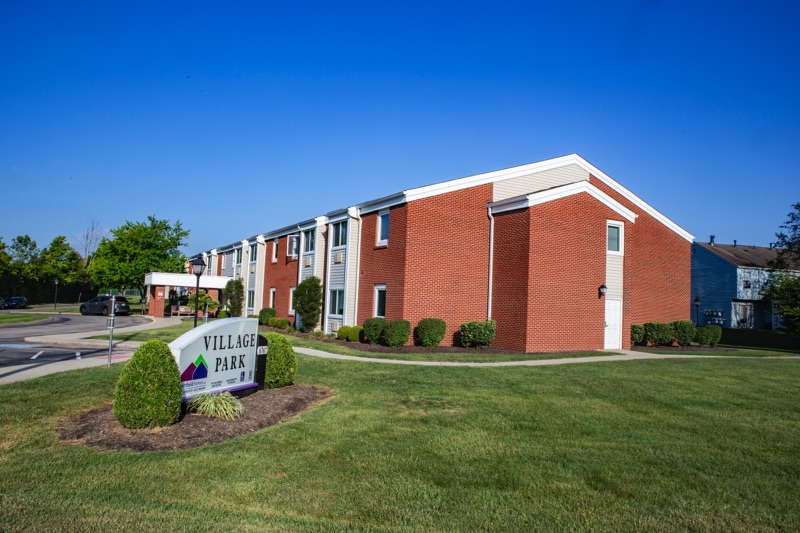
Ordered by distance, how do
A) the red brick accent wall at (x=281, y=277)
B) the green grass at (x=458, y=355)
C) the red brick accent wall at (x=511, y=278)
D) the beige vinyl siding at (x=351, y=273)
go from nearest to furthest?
the green grass at (x=458, y=355), the red brick accent wall at (x=511, y=278), the beige vinyl siding at (x=351, y=273), the red brick accent wall at (x=281, y=277)

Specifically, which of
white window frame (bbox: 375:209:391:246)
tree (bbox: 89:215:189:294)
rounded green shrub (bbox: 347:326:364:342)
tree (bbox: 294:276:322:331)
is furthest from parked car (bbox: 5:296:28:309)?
white window frame (bbox: 375:209:391:246)

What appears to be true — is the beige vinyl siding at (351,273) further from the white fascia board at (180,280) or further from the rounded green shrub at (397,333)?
the white fascia board at (180,280)

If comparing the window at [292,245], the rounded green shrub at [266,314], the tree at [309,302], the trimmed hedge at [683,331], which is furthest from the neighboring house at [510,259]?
the rounded green shrub at [266,314]

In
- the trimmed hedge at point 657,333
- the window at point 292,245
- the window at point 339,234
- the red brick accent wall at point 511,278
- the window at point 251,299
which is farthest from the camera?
the window at point 251,299

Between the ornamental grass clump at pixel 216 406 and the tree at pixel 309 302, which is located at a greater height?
the tree at pixel 309 302

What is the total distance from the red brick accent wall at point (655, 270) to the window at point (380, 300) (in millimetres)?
10154

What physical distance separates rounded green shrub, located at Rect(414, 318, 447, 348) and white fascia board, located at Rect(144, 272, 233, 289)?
25.8 m

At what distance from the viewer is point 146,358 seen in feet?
24.1

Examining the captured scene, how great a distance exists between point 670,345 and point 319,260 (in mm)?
17143

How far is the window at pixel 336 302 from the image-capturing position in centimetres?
2481

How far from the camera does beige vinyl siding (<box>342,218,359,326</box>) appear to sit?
929 inches

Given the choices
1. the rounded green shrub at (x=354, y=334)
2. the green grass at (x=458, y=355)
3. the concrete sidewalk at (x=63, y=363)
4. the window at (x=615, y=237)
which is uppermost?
the window at (x=615, y=237)

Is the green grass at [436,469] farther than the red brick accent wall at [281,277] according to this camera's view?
No

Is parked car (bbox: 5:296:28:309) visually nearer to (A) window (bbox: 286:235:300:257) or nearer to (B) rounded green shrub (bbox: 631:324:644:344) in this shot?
(A) window (bbox: 286:235:300:257)
